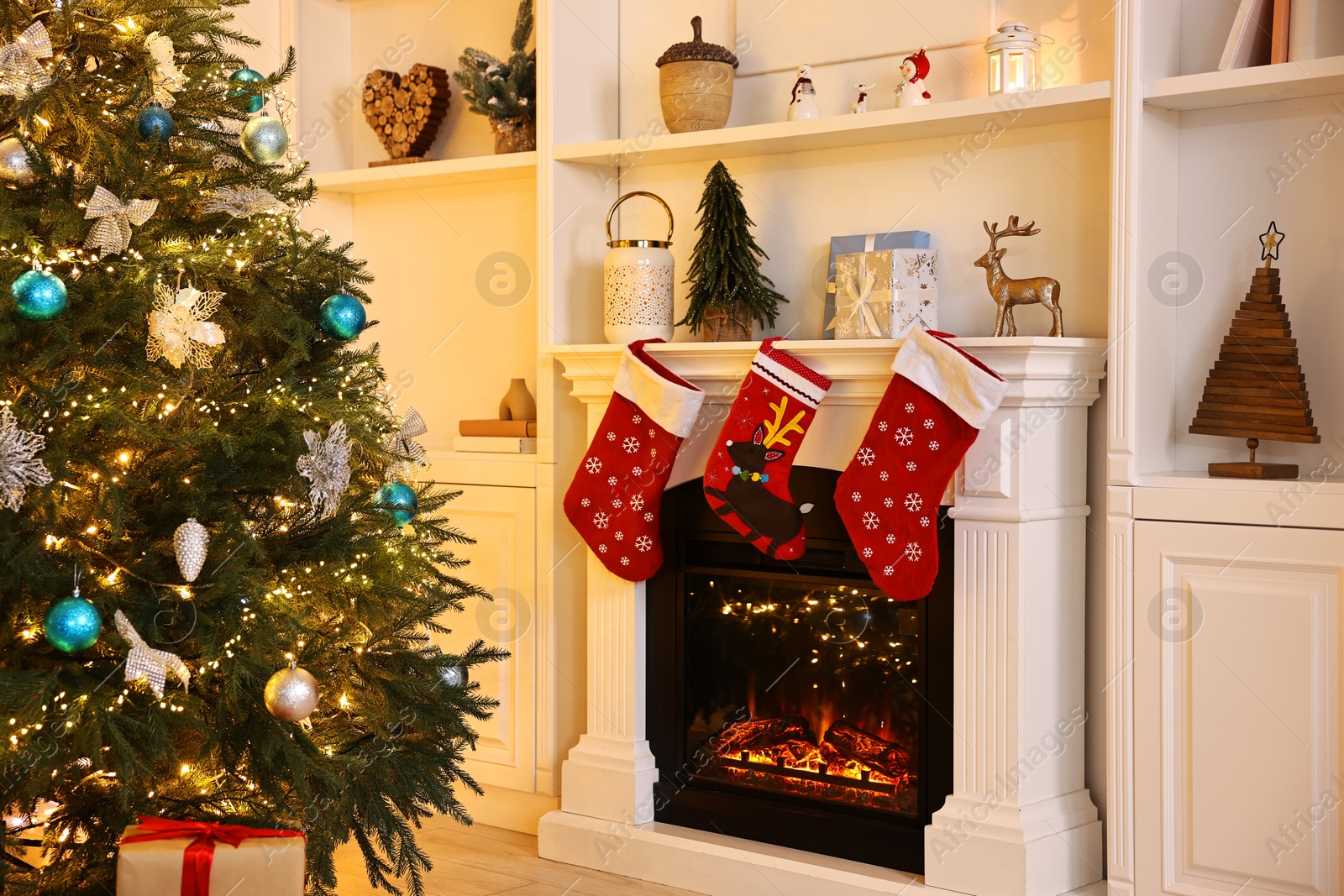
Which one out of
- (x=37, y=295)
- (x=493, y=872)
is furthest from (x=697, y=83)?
(x=493, y=872)

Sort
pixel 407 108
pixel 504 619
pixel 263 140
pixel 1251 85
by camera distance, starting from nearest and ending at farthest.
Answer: pixel 263 140
pixel 1251 85
pixel 504 619
pixel 407 108

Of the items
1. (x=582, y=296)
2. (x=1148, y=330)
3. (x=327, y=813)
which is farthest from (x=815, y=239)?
(x=327, y=813)

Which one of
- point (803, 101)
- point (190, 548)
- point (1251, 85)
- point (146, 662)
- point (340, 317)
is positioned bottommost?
point (146, 662)

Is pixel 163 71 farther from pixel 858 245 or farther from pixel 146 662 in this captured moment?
pixel 858 245

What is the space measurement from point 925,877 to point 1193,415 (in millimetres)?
1117

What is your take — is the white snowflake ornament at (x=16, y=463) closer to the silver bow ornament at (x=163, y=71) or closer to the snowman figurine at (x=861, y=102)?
the silver bow ornament at (x=163, y=71)

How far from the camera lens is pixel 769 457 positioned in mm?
2479

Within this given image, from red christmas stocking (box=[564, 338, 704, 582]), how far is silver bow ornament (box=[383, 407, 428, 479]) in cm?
64

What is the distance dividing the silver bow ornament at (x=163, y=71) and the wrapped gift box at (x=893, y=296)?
1.42m

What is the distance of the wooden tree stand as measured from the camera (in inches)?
88.1

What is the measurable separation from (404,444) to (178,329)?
0.51 metres

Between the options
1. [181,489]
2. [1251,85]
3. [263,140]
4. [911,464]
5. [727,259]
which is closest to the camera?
[181,489]

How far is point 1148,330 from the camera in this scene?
235 cm

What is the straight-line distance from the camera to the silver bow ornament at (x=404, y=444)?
2.08 metres
